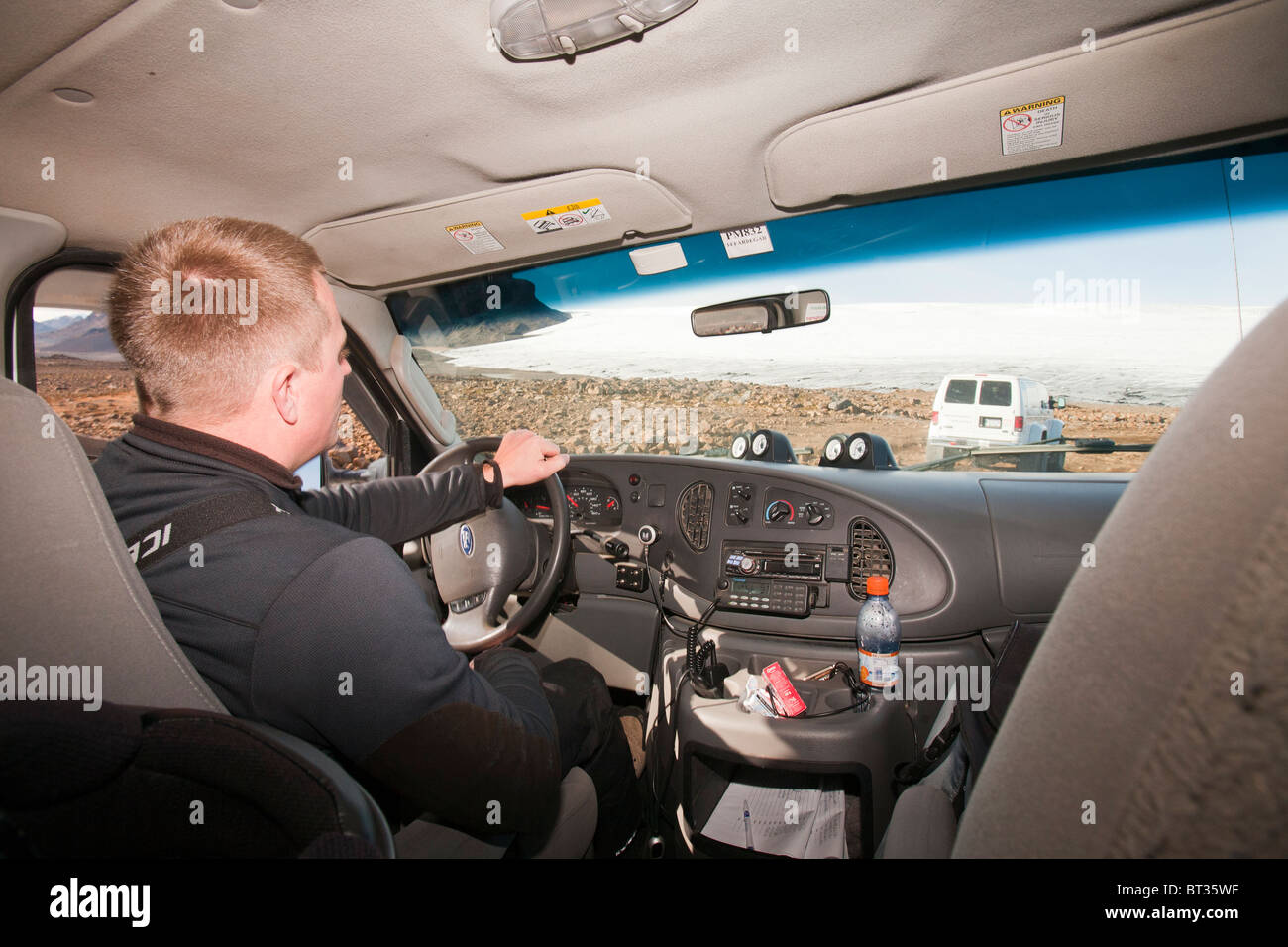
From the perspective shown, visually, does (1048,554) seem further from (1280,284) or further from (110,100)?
(110,100)

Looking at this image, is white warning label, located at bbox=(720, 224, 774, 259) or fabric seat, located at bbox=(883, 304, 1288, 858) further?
white warning label, located at bbox=(720, 224, 774, 259)

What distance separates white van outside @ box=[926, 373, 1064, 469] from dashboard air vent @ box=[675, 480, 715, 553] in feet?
2.92

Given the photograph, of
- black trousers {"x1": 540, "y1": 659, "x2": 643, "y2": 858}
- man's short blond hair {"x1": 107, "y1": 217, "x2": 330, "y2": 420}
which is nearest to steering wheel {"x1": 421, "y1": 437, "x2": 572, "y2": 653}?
black trousers {"x1": 540, "y1": 659, "x2": 643, "y2": 858}

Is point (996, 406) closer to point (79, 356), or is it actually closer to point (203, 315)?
point (203, 315)

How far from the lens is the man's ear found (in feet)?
3.88

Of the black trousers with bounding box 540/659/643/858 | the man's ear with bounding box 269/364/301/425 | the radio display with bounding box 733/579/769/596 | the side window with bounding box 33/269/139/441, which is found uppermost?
the side window with bounding box 33/269/139/441

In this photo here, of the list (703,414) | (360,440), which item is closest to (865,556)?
(703,414)

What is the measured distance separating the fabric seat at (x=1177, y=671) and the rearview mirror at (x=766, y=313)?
2126mm

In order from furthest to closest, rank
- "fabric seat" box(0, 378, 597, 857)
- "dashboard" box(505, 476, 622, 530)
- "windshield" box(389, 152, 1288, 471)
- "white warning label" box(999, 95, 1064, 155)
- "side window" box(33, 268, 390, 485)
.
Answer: "dashboard" box(505, 476, 622, 530), "side window" box(33, 268, 390, 485), "windshield" box(389, 152, 1288, 471), "white warning label" box(999, 95, 1064, 155), "fabric seat" box(0, 378, 597, 857)

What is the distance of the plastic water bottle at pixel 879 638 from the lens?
189 centimetres

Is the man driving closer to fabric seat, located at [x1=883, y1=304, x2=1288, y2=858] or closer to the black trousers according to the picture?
the black trousers
